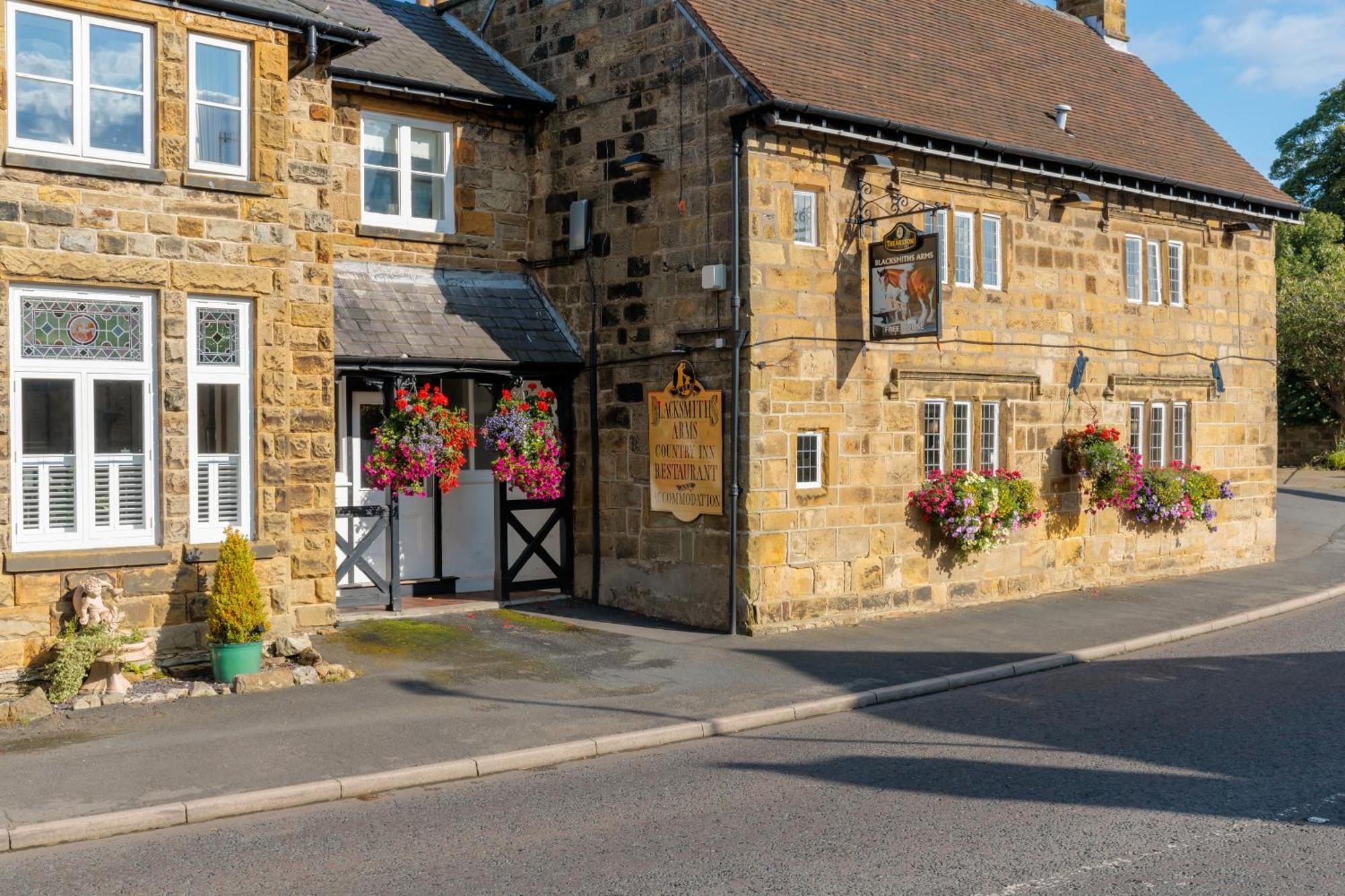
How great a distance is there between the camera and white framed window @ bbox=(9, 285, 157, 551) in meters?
11.3

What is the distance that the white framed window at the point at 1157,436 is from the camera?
788 inches

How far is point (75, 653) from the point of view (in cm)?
1087

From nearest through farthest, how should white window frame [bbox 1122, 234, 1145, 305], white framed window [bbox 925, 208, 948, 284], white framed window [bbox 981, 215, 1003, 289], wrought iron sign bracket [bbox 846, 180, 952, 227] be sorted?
wrought iron sign bracket [bbox 846, 180, 952, 227] → white framed window [bbox 925, 208, 948, 284] → white framed window [bbox 981, 215, 1003, 289] → white window frame [bbox 1122, 234, 1145, 305]

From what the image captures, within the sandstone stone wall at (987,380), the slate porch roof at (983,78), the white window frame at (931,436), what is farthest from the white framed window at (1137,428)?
the white window frame at (931,436)

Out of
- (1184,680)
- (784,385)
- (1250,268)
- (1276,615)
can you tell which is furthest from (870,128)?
(1250,268)

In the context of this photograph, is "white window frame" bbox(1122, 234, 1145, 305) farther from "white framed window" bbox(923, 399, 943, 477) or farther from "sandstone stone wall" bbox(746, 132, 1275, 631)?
"white framed window" bbox(923, 399, 943, 477)

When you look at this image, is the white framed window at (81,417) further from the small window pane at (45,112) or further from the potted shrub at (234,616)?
the small window pane at (45,112)

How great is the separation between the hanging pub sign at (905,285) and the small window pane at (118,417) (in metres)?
8.11

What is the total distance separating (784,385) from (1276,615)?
7384 millimetres

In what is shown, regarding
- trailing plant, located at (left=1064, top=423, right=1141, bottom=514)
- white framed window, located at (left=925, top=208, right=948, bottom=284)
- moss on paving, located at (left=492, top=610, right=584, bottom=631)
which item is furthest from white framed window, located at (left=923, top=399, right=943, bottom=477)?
moss on paving, located at (left=492, top=610, right=584, bottom=631)

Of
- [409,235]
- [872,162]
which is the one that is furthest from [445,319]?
[872,162]

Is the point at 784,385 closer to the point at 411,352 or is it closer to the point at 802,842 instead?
the point at 411,352

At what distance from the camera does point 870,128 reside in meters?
15.3

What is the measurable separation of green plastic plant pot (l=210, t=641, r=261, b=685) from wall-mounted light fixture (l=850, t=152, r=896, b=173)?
28.2 ft
